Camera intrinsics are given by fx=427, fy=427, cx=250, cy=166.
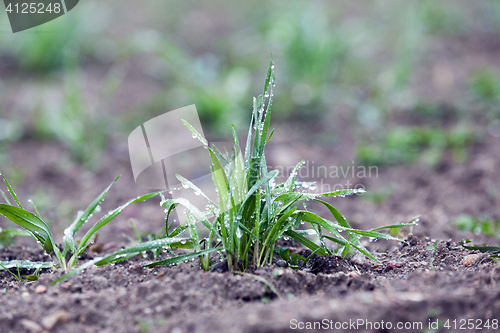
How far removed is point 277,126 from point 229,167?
2.87m

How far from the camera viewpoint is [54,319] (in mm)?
1246

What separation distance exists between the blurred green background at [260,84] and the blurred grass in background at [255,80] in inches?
0.6

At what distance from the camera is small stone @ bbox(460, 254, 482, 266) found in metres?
1.64

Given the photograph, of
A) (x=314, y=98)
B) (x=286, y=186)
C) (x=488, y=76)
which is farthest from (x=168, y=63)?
(x=286, y=186)

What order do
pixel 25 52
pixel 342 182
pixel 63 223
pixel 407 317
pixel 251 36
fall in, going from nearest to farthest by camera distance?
pixel 407 317
pixel 63 223
pixel 342 182
pixel 25 52
pixel 251 36

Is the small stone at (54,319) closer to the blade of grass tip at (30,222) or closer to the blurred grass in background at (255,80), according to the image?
the blade of grass tip at (30,222)

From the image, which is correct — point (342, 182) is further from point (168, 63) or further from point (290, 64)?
point (168, 63)

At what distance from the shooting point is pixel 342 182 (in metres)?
3.50

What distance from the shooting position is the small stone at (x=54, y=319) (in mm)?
1229

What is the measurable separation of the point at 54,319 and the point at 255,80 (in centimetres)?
424

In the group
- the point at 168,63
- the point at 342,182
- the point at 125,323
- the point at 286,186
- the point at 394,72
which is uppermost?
the point at 168,63

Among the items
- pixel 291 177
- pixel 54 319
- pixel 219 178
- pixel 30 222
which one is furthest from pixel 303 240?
pixel 30 222

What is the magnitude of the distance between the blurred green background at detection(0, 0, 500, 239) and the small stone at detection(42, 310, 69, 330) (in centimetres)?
219

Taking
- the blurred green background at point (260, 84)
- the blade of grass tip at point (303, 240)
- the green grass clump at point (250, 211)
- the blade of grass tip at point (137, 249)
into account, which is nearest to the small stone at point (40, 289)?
the blade of grass tip at point (137, 249)
